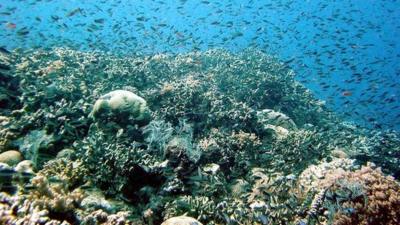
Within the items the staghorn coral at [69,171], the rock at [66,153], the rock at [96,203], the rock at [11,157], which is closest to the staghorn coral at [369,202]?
the rock at [96,203]

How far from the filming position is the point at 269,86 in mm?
14805

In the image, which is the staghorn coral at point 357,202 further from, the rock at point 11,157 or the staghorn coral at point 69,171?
the rock at point 11,157

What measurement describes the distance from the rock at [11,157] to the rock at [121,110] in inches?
74.2

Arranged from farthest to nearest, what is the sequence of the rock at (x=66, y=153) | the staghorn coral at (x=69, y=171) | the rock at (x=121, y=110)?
the rock at (x=121, y=110) < the rock at (x=66, y=153) < the staghorn coral at (x=69, y=171)

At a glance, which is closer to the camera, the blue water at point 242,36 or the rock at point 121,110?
the rock at point 121,110

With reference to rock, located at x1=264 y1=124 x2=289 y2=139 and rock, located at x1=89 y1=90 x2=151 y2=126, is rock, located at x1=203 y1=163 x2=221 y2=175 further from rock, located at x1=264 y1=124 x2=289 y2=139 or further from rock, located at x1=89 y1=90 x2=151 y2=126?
rock, located at x1=264 y1=124 x2=289 y2=139

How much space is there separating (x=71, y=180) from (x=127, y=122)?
8.16ft

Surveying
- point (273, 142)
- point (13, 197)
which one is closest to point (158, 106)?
point (273, 142)

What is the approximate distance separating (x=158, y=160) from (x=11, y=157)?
3.16 metres

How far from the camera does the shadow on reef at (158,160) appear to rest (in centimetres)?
491

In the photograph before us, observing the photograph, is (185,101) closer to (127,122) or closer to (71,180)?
(127,122)

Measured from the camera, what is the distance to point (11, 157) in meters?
6.46

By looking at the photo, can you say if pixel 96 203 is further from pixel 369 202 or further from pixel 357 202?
pixel 369 202

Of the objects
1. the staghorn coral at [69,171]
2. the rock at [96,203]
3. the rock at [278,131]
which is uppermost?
the rock at [96,203]
